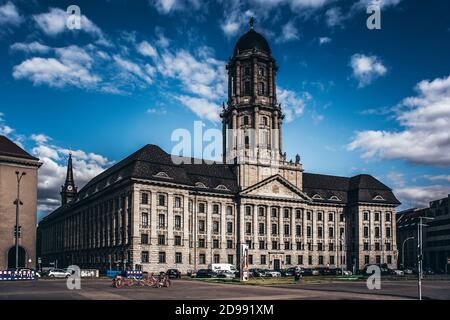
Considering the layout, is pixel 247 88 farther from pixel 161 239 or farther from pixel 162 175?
pixel 161 239

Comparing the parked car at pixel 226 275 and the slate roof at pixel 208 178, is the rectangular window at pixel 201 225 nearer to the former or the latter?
the slate roof at pixel 208 178

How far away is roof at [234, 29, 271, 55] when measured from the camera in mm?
113925

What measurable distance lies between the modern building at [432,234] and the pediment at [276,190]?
3768 centimetres

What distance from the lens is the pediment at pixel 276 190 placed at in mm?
102625

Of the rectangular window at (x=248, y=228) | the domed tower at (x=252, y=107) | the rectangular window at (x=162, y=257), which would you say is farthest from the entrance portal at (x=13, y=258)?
the domed tower at (x=252, y=107)

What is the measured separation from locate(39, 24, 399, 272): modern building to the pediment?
7.9 inches

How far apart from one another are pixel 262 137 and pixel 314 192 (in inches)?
660

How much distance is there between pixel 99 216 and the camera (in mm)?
102625

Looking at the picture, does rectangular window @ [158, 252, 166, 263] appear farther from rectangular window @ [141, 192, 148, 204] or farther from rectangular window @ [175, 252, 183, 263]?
rectangular window @ [141, 192, 148, 204]

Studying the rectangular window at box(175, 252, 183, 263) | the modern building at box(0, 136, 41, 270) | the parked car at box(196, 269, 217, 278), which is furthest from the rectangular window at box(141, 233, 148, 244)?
the modern building at box(0, 136, 41, 270)

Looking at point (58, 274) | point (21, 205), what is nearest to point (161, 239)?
point (58, 274)

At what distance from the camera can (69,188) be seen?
510 ft
